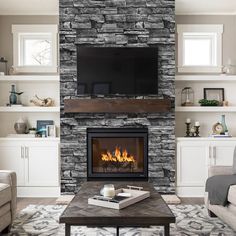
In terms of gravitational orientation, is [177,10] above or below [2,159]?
above

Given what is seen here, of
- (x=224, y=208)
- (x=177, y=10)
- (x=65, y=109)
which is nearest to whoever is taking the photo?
(x=224, y=208)

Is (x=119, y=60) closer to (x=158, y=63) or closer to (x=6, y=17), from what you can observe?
(x=158, y=63)

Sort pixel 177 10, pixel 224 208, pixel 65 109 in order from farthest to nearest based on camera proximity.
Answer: pixel 177 10 < pixel 65 109 < pixel 224 208

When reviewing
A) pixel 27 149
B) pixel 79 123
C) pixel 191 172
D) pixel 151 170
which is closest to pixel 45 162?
pixel 27 149

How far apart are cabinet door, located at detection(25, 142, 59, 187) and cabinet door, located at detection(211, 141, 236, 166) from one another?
2268 millimetres

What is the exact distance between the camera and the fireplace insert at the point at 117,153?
5688mm

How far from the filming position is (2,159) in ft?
19.3

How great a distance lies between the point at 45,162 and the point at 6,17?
7.58ft

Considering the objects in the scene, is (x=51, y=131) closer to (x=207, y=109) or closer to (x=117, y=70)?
(x=117, y=70)

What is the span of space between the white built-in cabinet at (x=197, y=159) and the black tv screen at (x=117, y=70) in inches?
38.1

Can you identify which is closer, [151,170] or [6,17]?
[151,170]

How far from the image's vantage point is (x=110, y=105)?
18.2ft

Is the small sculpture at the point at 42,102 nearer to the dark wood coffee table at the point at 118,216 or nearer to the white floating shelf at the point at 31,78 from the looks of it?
→ the white floating shelf at the point at 31,78

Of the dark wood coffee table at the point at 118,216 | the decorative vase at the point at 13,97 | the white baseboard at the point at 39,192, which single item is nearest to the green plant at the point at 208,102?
the white baseboard at the point at 39,192
